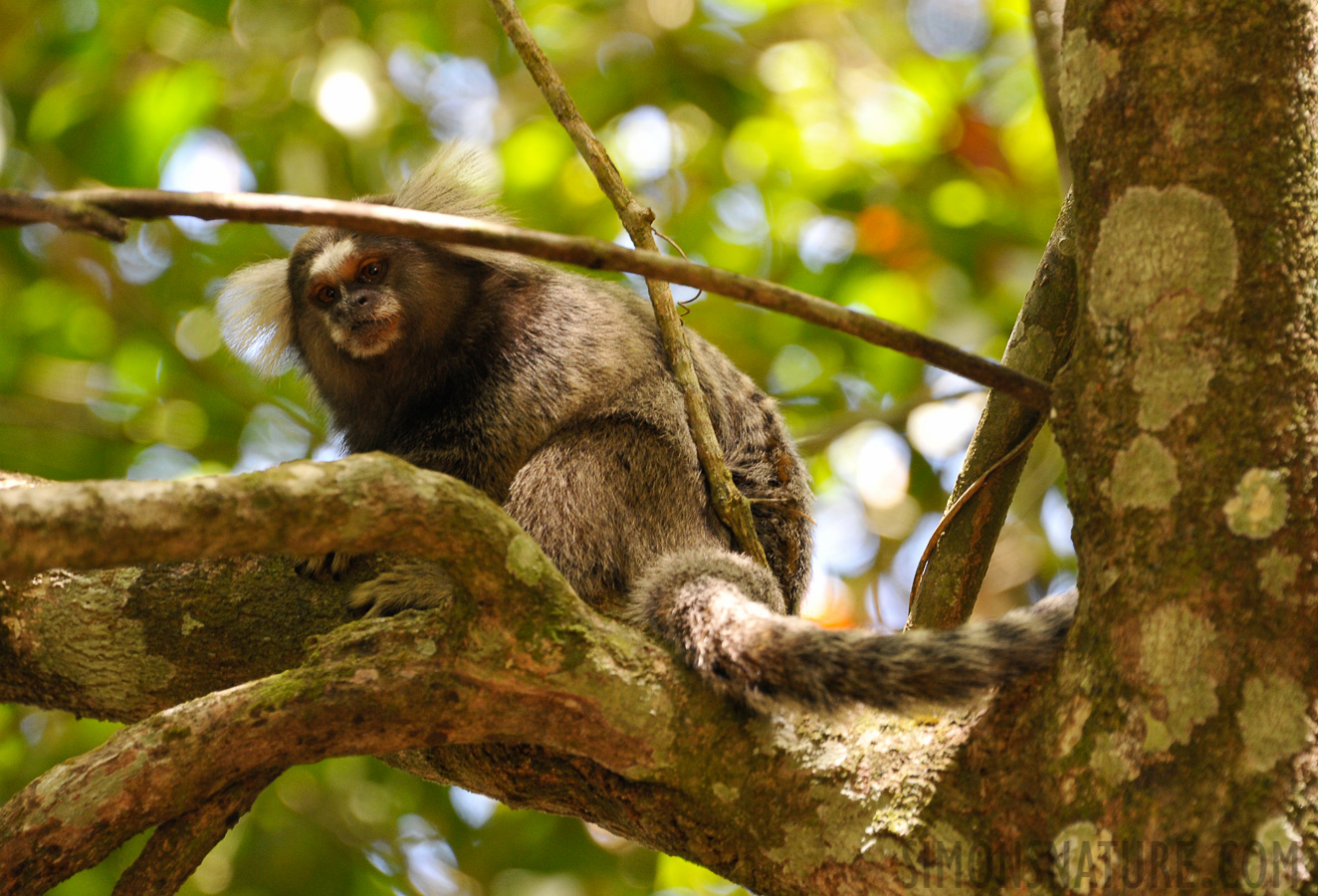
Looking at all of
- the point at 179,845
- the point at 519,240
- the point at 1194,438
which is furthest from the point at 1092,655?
the point at 179,845

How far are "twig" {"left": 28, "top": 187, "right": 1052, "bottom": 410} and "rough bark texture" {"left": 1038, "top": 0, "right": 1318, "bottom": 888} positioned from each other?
1.17 feet

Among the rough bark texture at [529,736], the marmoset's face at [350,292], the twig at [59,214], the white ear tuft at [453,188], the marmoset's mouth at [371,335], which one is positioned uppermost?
the white ear tuft at [453,188]

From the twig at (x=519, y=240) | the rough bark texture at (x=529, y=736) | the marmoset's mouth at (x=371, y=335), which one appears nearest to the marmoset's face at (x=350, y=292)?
the marmoset's mouth at (x=371, y=335)

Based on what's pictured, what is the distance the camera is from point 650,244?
354 cm

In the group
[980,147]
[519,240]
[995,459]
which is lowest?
[519,240]

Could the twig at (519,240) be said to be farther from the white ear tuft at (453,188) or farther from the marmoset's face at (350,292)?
the white ear tuft at (453,188)

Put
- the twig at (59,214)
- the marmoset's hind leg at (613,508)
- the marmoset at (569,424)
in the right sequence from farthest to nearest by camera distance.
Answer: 1. the marmoset's hind leg at (613,508)
2. the marmoset at (569,424)
3. the twig at (59,214)

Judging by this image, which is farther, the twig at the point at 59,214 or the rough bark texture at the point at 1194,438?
the rough bark texture at the point at 1194,438

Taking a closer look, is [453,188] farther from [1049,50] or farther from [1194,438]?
[1194,438]

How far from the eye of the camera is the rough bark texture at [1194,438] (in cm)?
210

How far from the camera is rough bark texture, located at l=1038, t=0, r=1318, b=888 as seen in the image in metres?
2.10

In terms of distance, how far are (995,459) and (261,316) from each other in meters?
3.55

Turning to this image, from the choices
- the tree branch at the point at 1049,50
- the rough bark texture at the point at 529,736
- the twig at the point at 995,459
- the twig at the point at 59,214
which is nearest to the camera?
the twig at the point at 59,214

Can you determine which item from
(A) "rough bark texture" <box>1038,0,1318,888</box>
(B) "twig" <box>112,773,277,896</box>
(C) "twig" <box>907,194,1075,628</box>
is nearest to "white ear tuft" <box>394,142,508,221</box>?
(C) "twig" <box>907,194,1075,628</box>
